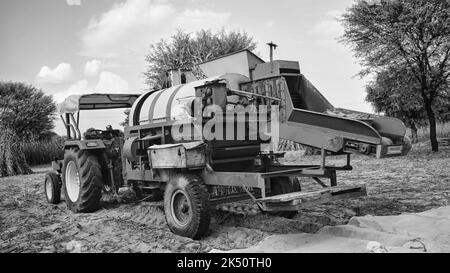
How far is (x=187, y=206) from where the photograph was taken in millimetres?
5777

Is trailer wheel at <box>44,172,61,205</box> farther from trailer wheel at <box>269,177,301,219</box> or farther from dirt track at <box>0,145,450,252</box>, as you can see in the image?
trailer wheel at <box>269,177,301,219</box>

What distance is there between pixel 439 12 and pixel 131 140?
596 inches

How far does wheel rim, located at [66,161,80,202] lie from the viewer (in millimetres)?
8502

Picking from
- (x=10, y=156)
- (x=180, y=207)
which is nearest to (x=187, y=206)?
(x=180, y=207)

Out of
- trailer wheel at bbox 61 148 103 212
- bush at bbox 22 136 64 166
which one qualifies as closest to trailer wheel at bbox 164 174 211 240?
trailer wheel at bbox 61 148 103 212

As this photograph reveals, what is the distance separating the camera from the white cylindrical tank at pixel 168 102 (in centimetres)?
658

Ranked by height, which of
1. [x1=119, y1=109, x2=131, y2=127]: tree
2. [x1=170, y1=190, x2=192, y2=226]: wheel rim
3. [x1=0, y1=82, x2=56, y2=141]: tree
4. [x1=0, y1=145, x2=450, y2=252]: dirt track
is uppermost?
[x1=0, y1=82, x2=56, y2=141]: tree

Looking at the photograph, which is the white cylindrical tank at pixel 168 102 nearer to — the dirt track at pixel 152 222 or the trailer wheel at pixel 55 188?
the dirt track at pixel 152 222

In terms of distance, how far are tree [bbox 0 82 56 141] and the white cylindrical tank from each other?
1602 centimetres

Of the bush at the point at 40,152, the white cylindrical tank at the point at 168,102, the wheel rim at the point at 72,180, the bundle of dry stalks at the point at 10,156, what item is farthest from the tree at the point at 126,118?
the bush at the point at 40,152

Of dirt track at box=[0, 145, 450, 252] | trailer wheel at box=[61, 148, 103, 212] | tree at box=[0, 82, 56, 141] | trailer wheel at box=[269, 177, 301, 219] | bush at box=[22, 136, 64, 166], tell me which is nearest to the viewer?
dirt track at box=[0, 145, 450, 252]
